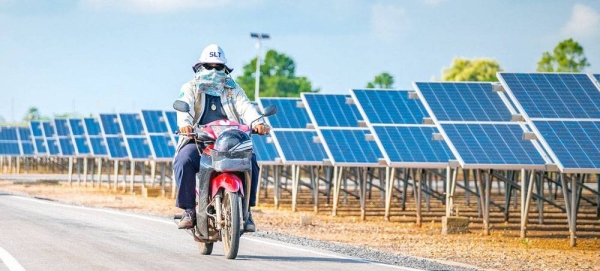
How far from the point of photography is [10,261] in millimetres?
13461

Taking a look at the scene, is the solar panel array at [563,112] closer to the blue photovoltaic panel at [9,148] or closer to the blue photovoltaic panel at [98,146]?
the blue photovoltaic panel at [98,146]

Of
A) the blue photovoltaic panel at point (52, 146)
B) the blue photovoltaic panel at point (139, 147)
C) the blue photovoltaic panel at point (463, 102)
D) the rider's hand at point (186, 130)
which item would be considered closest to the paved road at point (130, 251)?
the rider's hand at point (186, 130)

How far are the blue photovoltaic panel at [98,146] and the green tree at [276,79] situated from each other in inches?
2829

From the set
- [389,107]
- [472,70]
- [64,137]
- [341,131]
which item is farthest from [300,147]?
[472,70]

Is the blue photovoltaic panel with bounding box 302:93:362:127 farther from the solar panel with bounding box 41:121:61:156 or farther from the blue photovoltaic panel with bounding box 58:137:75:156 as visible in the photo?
the solar panel with bounding box 41:121:61:156

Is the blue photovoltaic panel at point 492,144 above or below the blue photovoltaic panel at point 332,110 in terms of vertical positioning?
below

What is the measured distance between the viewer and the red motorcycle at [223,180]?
14141 millimetres

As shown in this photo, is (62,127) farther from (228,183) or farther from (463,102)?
(228,183)

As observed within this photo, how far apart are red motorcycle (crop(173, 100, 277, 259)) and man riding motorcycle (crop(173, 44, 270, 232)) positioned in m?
0.12

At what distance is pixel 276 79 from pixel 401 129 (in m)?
115

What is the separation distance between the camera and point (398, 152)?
31844 millimetres

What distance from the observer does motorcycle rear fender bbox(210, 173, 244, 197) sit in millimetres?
14273

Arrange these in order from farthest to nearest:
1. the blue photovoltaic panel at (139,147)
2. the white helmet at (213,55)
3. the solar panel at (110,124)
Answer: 1. the solar panel at (110,124)
2. the blue photovoltaic panel at (139,147)
3. the white helmet at (213,55)

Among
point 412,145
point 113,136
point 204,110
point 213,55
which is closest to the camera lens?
point 213,55
